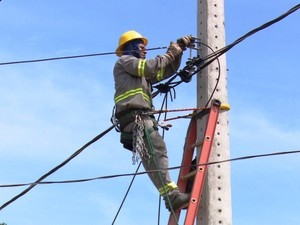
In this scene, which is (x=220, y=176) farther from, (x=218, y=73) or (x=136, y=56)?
(x=136, y=56)

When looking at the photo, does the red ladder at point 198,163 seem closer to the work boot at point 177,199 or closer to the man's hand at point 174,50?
the work boot at point 177,199

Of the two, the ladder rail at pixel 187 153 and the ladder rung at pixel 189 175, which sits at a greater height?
the ladder rail at pixel 187 153

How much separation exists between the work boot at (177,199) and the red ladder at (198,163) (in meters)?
0.07

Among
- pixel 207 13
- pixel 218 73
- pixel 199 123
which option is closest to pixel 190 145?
pixel 199 123

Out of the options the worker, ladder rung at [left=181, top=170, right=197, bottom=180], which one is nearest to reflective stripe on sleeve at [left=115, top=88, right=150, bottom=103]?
the worker

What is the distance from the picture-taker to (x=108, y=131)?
25.1ft

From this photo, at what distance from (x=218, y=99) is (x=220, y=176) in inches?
27.8

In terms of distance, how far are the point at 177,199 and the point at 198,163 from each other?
0.36 metres

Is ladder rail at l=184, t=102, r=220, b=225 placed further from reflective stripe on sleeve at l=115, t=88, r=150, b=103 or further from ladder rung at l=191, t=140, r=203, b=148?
reflective stripe on sleeve at l=115, t=88, r=150, b=103

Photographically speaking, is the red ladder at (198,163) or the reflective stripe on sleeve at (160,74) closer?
the red ladder at (198,163)

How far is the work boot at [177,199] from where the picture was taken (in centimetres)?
646

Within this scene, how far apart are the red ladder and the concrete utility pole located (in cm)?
7

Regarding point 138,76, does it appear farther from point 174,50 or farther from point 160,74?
point 174,50

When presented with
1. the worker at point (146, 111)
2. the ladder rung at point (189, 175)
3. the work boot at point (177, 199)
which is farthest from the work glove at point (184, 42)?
the work boot at point (177, 199)
